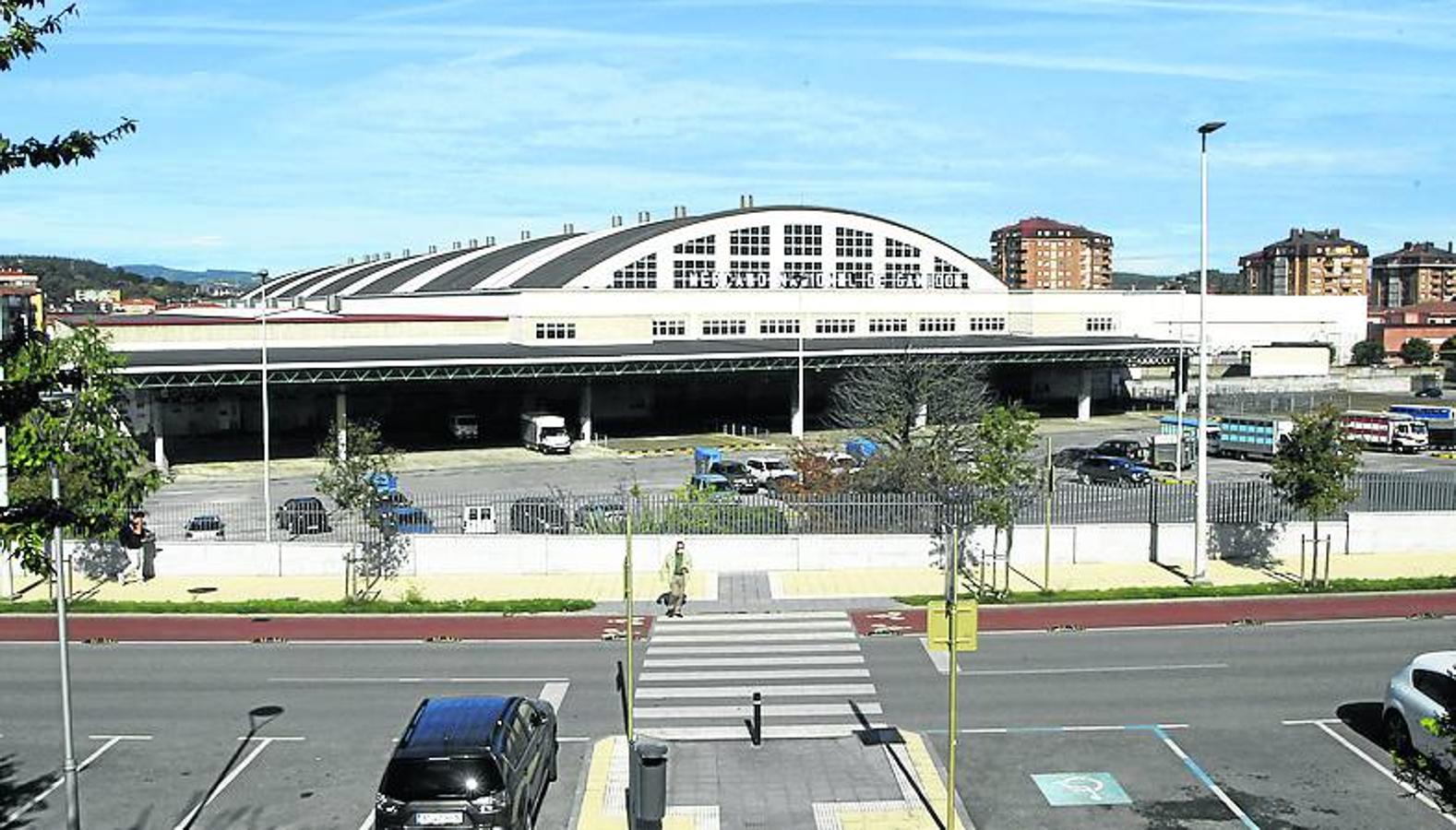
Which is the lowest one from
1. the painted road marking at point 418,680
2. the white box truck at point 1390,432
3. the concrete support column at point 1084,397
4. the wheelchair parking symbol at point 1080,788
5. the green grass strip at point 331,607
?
the wheelchair parking symbol at point 1080,788

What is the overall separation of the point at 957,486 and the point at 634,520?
28.1ft

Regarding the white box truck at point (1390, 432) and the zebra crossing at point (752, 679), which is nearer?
the zebra crossing at point (752, 679)

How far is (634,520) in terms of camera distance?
111 feet

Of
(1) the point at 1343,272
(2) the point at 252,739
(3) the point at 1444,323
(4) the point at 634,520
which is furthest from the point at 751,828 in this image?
(1) the point at 1343,272

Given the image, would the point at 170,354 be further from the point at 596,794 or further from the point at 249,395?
the point at 596,794

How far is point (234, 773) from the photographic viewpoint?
61.3 ft

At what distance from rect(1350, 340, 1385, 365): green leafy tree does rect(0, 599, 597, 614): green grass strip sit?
350ft

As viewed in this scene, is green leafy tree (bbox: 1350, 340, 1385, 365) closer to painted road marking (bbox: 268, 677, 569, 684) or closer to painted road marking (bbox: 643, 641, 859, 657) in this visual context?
painted road marking (bbox: 643, 641, 859, 657)

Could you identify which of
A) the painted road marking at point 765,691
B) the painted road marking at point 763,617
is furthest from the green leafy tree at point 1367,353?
the painted road marking at point 765,691

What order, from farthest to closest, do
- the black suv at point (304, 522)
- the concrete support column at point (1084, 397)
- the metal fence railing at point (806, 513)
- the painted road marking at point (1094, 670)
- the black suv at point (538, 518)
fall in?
the concrete support column at point (1084, 397)
the black suv at point (304, 522)
the black suv at point (538, 518)
the metal fence railing at point (806, 513)
the painted road marking at point (1094, 670)

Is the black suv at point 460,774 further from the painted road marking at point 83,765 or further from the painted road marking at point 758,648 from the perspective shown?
the painted road marking at point 758,648

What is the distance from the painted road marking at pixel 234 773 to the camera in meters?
17.0

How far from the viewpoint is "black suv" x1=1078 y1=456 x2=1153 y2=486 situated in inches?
2056

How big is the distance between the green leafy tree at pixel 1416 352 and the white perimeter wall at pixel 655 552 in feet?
352
